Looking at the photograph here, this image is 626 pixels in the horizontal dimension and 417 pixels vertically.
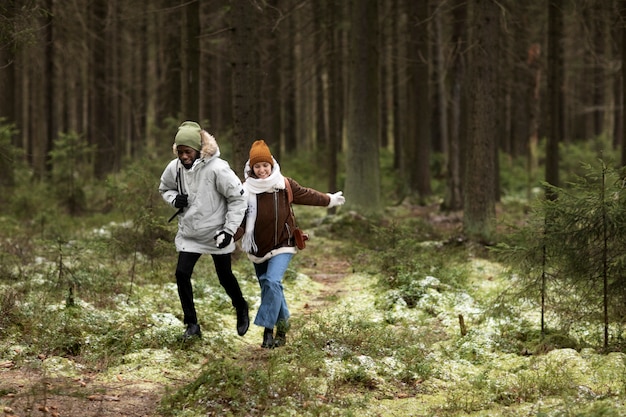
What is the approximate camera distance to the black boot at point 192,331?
708 cm

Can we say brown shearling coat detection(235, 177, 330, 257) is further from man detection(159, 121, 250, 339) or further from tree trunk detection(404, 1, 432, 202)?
tree trunk detection(404, 1, 432, 202)

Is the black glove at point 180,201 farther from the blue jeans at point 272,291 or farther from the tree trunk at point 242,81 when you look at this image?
the tree trunk at point 242,81

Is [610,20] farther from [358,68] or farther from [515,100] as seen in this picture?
[515,100]

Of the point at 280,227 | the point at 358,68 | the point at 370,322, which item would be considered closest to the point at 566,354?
the point at 370,322

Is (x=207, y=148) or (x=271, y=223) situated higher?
(x=207, y=148)

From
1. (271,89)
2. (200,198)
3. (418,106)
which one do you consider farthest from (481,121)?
(271,89)

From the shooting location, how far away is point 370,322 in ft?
26.8

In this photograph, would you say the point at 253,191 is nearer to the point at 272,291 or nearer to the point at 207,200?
the point at 207,200

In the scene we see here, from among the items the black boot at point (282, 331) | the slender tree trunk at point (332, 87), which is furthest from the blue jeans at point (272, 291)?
the slender tree trunk at point (332, 87)

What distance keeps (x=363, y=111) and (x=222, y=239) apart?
10.4m

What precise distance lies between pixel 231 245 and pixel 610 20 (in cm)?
1304

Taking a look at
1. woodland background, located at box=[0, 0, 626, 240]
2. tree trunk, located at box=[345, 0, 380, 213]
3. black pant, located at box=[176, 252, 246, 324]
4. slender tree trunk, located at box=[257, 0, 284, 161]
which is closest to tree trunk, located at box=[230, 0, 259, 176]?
woodland background, located at box=[0, 0, 626, 240]

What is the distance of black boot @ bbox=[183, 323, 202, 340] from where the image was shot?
23.2ft

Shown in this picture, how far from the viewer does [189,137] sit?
6828 millimetres
